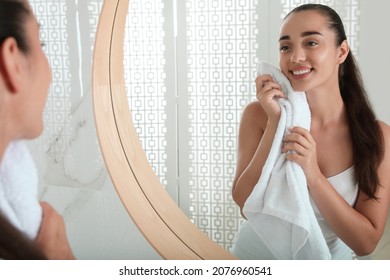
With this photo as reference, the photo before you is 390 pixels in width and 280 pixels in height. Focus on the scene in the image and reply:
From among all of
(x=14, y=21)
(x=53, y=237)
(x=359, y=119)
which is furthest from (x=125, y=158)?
(x=359, y=119)

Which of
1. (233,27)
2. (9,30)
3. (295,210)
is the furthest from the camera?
(233,27)

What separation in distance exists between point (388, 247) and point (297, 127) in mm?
270

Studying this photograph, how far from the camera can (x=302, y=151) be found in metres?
0.83

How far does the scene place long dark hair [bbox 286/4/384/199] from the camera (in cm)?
84

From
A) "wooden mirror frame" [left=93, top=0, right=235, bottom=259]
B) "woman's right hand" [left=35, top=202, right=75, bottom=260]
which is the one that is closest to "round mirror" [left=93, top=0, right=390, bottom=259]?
"wooden mirror frame" [left=93, top=0, right=235, bottom=259]

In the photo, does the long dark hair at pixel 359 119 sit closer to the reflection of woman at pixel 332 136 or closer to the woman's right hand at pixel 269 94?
the reflection of woman at pixel 332 136

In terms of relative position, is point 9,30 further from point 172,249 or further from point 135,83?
point 172,249

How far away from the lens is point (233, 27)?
3.18 ft

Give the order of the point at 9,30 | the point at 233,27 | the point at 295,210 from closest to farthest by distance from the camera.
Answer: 1. the point at 9,30
2. the point at 295,210
3. the point at 233,27

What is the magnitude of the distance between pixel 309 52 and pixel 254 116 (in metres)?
0.15

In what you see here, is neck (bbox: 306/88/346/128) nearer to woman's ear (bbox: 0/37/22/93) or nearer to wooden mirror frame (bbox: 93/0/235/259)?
wooden mirror frame (bbox: 93/0/235/259)

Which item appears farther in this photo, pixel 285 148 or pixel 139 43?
pixel 139 43

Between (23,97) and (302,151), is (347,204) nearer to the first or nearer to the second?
(302,151)
